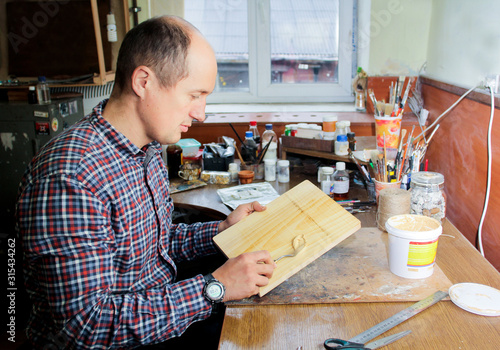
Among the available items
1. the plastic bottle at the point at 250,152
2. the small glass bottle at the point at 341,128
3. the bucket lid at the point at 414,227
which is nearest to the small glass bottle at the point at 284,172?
the plastic bottle at the point at 250,152

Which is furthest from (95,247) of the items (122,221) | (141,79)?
(141,79)

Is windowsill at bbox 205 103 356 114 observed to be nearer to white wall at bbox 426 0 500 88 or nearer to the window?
the window

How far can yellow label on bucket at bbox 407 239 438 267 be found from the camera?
1.04m

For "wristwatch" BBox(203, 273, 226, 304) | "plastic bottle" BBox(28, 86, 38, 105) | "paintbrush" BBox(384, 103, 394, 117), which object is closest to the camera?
"wristwatch" BBox(203, 273, 226, 304)

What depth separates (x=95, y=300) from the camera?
0.89 m

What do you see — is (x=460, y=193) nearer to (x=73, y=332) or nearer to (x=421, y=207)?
(x=421, y=207)

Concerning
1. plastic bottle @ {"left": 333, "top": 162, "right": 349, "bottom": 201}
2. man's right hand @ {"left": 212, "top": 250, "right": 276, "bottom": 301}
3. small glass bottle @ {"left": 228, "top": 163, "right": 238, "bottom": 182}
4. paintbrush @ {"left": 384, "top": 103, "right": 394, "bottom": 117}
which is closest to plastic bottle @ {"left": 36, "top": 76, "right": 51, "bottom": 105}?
small glass bottle @ {"left": 228, "top": 163, "right": 238, "bottom": 182}

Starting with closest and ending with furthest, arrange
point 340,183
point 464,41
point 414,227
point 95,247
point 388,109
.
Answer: point 95,247
point 414,227
point 340,183
point 388,109
point 464,41

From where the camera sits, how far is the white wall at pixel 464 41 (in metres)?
1.79

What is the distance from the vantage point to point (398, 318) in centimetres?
92

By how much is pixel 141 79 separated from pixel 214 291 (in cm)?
53

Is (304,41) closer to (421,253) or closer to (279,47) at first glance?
(279,47)

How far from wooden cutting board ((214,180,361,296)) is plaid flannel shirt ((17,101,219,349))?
194 mm

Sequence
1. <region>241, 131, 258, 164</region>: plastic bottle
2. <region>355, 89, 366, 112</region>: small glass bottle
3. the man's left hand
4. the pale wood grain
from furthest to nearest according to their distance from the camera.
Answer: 1. <region>355, 89, 366, 112</region>: small glass bottle
2. <region>241, 131, 258, 164</region>: plastic bottle
3. the man's left hand
4. the pale wood grain
